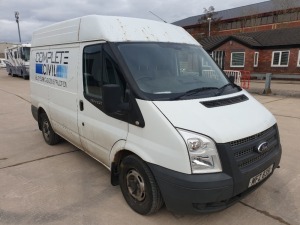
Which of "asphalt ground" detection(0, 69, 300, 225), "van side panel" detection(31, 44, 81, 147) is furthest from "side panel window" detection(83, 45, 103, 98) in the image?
"asphalt ground" detection(0, 69, 300, 225)

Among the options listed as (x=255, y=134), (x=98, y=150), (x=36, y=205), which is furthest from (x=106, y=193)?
(x=255, y=134)

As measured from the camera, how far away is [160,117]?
9.11ft

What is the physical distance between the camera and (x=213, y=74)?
155 inches

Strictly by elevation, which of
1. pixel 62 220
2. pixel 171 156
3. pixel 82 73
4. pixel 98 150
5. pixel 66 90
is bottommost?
pixel 62 220

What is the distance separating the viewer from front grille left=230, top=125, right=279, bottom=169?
2.76 metres

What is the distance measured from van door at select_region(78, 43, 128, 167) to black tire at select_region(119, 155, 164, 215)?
34cm

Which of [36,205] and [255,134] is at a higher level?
[255,134]

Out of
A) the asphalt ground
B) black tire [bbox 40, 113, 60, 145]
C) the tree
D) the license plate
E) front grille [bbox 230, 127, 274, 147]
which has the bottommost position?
the asphalt ground

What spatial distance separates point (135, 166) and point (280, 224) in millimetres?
1747

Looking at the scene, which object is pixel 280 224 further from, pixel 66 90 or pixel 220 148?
pixel 66 90

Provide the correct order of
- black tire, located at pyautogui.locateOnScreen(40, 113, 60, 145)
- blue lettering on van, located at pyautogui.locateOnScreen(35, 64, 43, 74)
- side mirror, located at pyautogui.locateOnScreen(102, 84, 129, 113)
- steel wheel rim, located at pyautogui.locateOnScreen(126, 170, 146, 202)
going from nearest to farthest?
side mirror, located at pyautogui.locateOnScreen(102, 84, 129, 113) → steel wheel rim, located at pyautogui.locateOnScreen(126, 170, 146, 202) → blue lettering on van, located at pyautogui.locateOnScreen(35, 64, 43, 74) → black tire, located at pyautogui.locateOnScreen(40, 113, 60, 145)

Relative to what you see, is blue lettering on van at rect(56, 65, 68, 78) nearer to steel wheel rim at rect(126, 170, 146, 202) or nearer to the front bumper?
steel wheel rim at rect(126, 170, 146, 202)

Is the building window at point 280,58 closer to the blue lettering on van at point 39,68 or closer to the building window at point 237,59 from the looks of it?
the building window at point 237,59

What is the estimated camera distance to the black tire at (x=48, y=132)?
5600 millimetres
